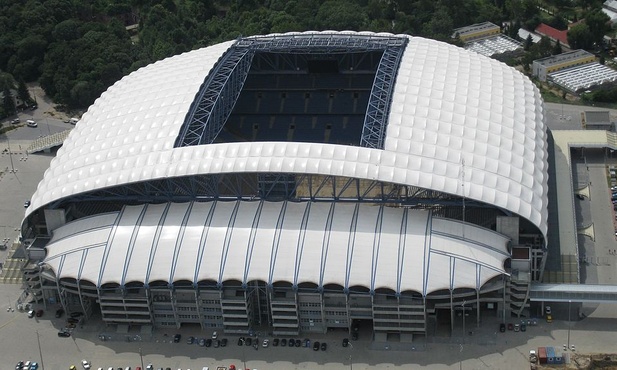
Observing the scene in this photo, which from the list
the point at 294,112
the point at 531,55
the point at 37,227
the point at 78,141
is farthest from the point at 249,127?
the point at 531,55

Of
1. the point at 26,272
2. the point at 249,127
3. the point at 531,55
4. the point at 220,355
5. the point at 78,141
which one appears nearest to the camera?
the point at 220,355

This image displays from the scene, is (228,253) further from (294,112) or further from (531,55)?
(531,55)

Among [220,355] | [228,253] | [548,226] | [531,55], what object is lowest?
[220,355]

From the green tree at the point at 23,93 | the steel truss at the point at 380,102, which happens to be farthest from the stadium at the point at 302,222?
the green tree at the point at 23,93

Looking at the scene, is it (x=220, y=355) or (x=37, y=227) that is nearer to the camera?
(x=220, y=355)

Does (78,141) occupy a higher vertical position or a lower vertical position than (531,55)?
lower

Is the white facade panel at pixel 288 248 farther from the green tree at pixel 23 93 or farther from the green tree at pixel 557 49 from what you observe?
the green tree at pixel 557 49
